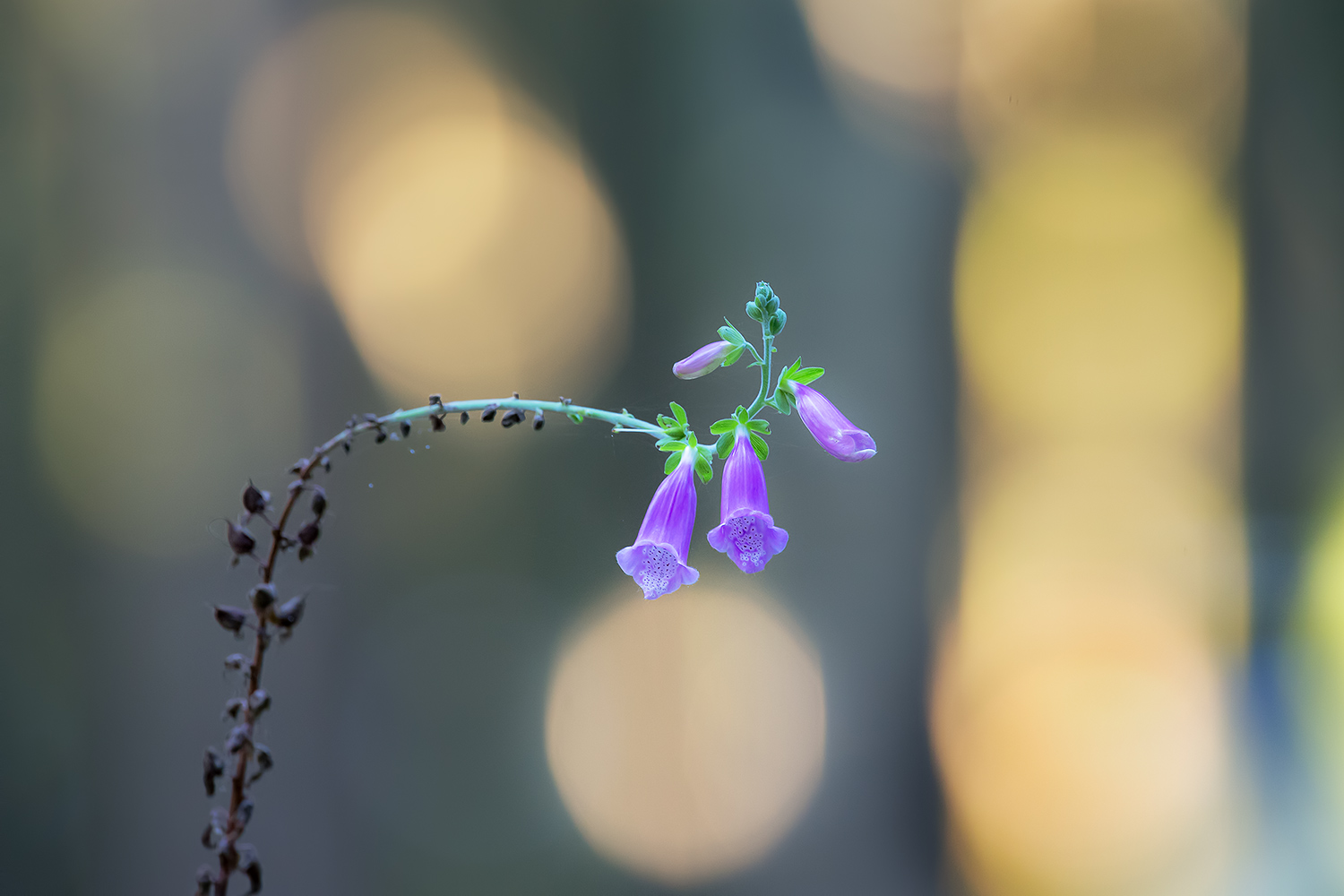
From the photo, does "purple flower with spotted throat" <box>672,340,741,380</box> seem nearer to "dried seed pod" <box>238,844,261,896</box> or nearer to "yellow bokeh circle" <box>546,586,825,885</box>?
"dried seed pod" <box>238,844,261,896</box>

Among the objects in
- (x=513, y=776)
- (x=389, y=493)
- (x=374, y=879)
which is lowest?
(x=374, y=879)

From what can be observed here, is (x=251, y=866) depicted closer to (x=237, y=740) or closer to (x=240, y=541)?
(x=237, y=740)

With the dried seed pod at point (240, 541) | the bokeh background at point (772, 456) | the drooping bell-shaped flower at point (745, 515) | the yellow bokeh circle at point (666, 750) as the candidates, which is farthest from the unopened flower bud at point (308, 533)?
the yellow bokeh circle at point (666, 750)

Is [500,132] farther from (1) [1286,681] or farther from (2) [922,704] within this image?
(1) [1286,681]

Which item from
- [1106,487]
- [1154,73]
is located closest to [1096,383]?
[1106,487]

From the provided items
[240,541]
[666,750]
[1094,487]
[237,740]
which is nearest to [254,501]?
[240,541]

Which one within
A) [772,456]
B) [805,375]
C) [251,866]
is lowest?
[251,866]

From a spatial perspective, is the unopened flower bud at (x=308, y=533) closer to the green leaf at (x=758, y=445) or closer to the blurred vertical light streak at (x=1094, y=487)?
the green leaf at (x=758, y=445)
